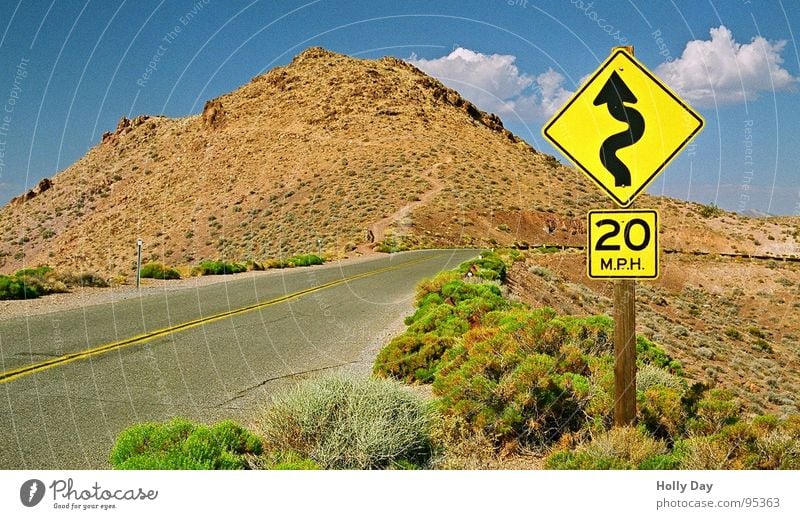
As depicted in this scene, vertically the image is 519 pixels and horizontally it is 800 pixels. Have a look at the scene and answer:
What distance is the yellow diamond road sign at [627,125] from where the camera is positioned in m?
4.45

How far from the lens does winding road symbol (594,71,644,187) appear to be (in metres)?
4.49

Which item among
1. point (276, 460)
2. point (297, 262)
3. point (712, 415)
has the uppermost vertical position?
point (297, 262)

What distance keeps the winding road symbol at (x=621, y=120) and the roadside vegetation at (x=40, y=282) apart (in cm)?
1562

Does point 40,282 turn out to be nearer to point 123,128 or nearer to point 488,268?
point 488,268

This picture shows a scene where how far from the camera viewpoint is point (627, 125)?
4504mm

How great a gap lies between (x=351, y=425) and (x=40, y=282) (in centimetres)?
1511

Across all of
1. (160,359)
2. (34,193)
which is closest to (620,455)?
(160,359)

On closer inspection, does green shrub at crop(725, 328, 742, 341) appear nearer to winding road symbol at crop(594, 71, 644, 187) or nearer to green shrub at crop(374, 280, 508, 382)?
green shrub at crop(374, 280, 508, 382)

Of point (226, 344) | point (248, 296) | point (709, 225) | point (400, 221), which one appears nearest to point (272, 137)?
point (400, 221)

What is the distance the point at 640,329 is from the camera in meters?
19.3

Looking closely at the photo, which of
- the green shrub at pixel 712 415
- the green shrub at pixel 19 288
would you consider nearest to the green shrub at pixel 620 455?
the green shrub at pixel 712 415

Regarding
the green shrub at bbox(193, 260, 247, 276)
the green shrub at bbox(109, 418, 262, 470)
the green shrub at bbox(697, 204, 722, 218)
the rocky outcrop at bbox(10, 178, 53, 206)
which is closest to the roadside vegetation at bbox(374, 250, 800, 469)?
the green shrub at bbox(109, 418, 262, 470)

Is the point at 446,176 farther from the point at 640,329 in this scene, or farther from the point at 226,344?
the point at 226,344
